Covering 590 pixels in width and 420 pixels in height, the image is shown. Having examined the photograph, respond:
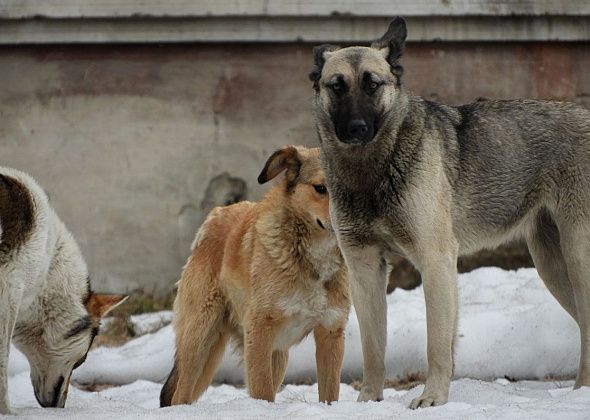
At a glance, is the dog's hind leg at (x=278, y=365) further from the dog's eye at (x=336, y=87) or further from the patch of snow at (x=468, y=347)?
the dog's eye at (x=336, y=87)

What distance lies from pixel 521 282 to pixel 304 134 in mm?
2325

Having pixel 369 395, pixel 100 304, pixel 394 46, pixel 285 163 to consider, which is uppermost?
pixel 394 46

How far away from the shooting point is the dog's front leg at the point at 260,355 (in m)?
6.86

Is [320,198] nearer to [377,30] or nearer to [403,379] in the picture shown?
[403,379]

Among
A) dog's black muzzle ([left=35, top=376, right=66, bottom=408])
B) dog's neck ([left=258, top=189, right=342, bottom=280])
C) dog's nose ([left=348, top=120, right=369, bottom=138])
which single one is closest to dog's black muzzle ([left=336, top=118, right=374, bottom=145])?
dog's nose ([left=348, top=120, right=369, bottom=138])

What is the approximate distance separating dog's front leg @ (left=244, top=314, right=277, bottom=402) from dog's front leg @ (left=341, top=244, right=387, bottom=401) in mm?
647

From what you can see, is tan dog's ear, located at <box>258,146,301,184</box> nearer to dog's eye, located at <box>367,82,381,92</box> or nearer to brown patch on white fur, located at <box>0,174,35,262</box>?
dog's eye, located at <box>367,82,381,92</box>

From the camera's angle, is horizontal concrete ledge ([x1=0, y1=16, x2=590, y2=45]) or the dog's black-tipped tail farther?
horizontal concrete ledge ([x1=0, y1=16, x2=590, y2=45])

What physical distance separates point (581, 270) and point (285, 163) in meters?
1.97

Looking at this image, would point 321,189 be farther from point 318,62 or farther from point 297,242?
point 318,62

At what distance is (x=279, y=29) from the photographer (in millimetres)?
10055

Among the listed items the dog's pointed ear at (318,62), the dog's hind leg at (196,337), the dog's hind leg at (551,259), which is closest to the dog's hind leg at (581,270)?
the dog's hind leg at (551,259)

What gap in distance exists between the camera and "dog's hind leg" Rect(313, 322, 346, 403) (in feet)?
22.9

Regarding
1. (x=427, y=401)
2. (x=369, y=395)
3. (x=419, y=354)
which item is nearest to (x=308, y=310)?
(x=369, y=395)
